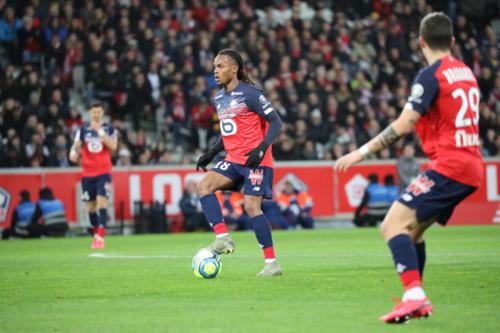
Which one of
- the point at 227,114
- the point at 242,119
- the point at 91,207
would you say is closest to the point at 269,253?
the point at 242,119

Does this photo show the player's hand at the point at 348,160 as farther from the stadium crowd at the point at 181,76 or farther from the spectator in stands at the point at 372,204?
the spectator in stands at the point at 372,204

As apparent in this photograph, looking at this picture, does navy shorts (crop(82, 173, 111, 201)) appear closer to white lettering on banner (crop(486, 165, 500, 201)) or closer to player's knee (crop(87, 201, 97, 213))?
player's knee (crop(87, 201, 97, 213))

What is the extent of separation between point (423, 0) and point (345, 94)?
5.89 metres

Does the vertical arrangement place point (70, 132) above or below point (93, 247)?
above

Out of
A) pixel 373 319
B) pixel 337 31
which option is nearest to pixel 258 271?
pixel 373 319

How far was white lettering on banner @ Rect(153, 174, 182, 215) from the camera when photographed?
866 inches

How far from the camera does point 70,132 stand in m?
22.0

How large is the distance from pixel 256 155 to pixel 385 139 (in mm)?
3282

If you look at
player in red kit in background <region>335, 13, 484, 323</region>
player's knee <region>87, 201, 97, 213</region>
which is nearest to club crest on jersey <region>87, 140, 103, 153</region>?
player's knee <region>87, 201, 97, 213</region>

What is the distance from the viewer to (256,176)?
9.94m

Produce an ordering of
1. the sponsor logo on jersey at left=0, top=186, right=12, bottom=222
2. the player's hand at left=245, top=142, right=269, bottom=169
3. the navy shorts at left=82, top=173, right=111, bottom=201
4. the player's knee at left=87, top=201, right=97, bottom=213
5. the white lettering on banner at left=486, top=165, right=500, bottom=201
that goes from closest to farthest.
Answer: the player's hand at left=245, top=142, right=269, bottom=169 < the navy shorts at left=82, top=173, right=111, bottom=201 < the player's knee at left=87, top=201, right=97, bottom=213 < the sponsor logo on jersey at left=0, top=186, right=12, bottom=222 < the white lettering on banner at left=486, top=165, right=500, bottom=201

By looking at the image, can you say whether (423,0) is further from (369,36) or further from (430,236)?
(430,236)

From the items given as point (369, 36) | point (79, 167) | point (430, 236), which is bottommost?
point (430, 236)

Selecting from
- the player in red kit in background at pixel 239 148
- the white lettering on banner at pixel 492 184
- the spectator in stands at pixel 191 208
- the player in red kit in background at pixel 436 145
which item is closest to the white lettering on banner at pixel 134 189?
the spectator in stands at pixel 191 208
